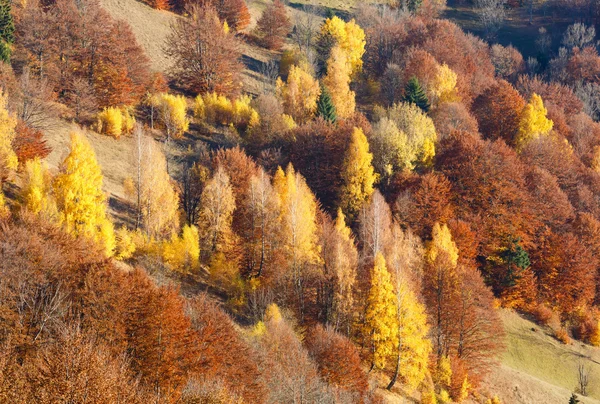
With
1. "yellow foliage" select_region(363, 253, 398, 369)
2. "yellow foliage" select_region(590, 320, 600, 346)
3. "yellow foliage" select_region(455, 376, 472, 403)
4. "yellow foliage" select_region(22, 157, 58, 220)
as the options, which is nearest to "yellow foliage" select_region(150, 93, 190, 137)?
"yellow foliage" select_region(22, 157, 58, 220)

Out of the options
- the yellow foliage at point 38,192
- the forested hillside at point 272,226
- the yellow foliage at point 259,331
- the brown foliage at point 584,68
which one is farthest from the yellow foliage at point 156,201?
the brown foliage at point 584,68

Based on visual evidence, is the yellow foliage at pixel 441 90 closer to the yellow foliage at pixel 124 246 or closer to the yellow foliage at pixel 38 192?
the yellow foliage at pixel 124 246

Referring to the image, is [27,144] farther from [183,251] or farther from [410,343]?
[410,343]

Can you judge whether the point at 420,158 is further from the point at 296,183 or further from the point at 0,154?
the point at 0,154

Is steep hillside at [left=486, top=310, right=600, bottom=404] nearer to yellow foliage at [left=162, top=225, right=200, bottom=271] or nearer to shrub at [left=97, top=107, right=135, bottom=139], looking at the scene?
yellow foliage at [left=162, top=225, right=200, bottom=271]

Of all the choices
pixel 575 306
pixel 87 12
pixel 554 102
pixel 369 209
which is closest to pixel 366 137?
pixel 369 209

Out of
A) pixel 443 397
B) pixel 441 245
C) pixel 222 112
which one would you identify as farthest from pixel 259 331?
pixel 222 112
